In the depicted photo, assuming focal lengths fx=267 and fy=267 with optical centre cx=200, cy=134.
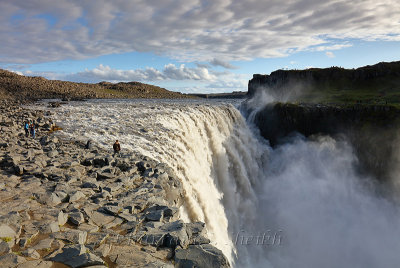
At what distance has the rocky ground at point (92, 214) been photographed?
6.04m

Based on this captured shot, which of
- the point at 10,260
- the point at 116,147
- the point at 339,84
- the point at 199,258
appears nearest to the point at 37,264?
the point at 10,260

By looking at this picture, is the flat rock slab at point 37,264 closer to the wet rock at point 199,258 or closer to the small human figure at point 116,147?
the wet rock at point 199,258

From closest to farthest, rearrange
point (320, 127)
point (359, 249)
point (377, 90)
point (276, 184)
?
point (359, 249) < point (276, 184) < point (320, 127) < point (377, 90)

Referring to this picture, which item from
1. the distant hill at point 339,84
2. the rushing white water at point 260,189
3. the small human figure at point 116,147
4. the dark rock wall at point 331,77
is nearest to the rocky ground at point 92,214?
the small human figure at point 116,147

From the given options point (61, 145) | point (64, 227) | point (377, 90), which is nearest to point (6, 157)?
point (61, 145)

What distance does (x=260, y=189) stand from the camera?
33.8 meters

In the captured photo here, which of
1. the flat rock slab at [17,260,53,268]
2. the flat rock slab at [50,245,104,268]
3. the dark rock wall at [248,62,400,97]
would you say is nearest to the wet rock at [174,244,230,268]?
the flat rock slab at [50,245,104,268]

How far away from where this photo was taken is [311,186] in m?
36.2

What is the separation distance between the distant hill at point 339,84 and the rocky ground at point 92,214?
52386 millimetres

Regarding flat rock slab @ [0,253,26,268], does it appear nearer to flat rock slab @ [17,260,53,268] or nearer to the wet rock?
flat rock slab @ [17,260,53,268]

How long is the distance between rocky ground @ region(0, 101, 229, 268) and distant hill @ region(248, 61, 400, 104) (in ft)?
172

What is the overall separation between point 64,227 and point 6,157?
6.47 m

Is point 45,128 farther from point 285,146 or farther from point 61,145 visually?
point 285,146

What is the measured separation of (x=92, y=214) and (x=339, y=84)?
72.3m
